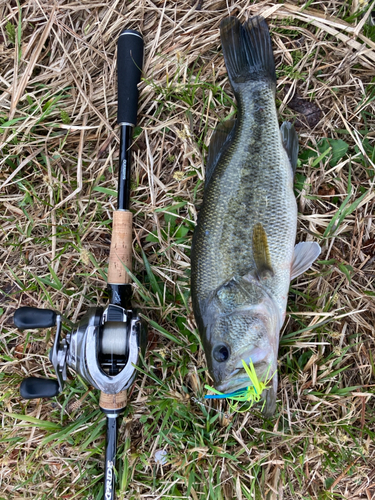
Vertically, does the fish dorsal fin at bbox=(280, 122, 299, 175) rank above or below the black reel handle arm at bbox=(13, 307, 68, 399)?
above

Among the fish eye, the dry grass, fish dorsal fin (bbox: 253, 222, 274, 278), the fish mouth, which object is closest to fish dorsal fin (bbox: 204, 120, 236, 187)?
the dry grass

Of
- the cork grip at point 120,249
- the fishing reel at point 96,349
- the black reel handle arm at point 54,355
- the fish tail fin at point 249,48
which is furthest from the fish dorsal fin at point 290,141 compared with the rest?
the black reel handle arm at point 54,355

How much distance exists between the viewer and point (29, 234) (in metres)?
2.91

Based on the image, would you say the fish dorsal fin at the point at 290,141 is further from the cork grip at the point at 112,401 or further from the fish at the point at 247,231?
the cork grip at the point at 112,401

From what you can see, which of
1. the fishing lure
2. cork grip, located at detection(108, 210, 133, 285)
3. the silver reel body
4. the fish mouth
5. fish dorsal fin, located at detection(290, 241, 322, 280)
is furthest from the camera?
cork grip, located at detection(108, 210, 133, 285)

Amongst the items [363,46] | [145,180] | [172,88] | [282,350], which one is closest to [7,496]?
[282,350]

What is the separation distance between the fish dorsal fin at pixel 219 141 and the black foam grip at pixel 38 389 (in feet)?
5.77

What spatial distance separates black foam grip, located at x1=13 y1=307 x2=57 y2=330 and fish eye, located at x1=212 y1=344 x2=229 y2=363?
3.55 ft

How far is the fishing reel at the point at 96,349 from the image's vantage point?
2262 mm

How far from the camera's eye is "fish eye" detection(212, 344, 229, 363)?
86.5 inches

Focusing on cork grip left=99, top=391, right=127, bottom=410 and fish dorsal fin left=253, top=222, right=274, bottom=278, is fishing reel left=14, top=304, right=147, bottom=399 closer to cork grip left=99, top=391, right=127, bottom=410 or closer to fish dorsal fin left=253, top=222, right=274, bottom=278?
cork grip left=99, top=391, right=127, bottom=410

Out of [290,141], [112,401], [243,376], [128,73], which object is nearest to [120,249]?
[112,401]

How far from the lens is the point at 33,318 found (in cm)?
237

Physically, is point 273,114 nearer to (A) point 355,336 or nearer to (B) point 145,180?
(B) point 145,180
